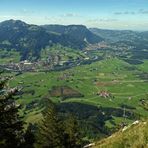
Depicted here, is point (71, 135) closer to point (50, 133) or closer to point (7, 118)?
point (50, 133)

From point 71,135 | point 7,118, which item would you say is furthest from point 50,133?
point 7,118

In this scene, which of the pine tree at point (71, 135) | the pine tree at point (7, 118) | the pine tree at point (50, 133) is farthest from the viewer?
the pine tree at point (71, 135)

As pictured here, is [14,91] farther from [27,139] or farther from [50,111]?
[50,111]

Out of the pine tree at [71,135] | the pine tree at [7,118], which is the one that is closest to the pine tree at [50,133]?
the pine tree at [71,135]

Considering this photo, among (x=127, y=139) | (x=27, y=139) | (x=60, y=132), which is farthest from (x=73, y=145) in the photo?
(x=127, y=139)


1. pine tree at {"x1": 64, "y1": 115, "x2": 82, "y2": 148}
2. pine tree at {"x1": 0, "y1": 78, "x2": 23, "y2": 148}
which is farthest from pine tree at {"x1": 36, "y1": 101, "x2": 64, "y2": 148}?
pine tree at {"x1": 0, "y1": 78, "x2": 23, "y2": 148}

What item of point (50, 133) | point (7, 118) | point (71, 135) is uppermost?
point (7, 118)

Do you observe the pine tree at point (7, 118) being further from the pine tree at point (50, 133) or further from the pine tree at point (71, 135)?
the pine tree at point (71, 135)

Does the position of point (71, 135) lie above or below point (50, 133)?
below

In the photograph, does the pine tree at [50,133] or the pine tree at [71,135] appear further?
the pine tree at [71,135]
